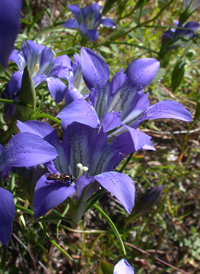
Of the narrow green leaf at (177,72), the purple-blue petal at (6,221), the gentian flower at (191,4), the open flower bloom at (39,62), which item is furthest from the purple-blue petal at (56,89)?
the gentian flower at (191,4)

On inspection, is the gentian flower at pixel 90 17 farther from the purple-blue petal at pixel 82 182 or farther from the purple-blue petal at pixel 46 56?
the purple-blue petal at pixel 82 182

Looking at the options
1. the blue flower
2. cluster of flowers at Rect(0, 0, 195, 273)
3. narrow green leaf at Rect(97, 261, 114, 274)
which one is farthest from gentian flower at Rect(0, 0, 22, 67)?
narrow green leaf at Rect(97, 261, 114, 274)

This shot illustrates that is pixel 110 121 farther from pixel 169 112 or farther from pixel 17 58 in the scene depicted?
pixel 17 58

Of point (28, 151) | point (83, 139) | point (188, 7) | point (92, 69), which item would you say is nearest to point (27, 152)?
point (28, 151)

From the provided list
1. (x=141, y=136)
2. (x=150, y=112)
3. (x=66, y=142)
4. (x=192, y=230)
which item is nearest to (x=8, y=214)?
(x=66, y=142)

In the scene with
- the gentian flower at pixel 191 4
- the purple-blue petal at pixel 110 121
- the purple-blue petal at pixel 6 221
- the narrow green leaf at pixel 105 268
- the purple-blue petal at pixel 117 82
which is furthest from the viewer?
the gentian flower at pixel 191 4
